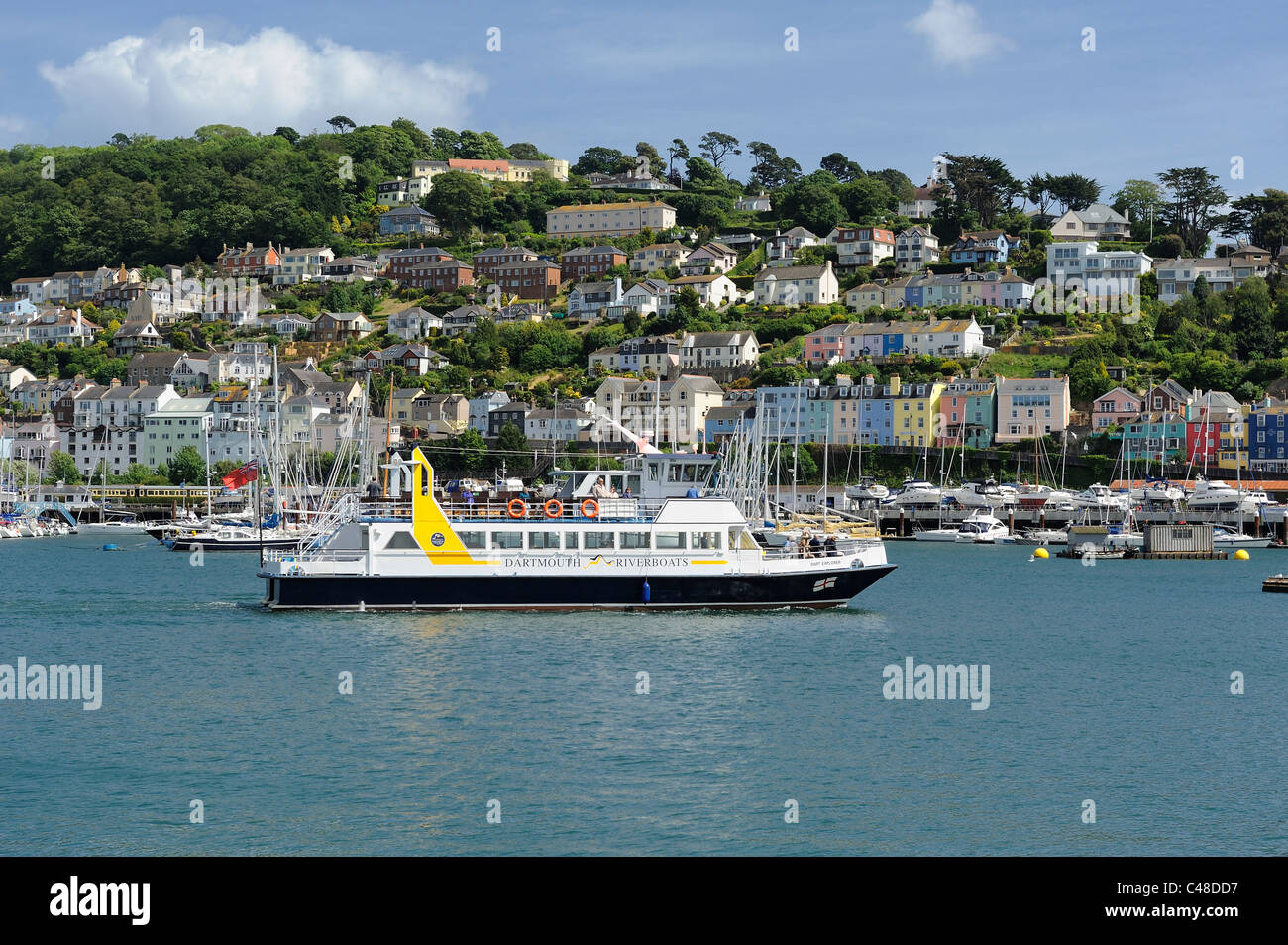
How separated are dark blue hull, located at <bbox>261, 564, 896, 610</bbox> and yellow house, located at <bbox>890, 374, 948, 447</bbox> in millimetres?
82285

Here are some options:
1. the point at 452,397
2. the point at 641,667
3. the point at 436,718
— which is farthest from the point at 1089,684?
the point at 452,397

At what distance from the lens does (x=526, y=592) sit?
136ft

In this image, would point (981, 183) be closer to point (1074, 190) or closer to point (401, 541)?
point (1074, 190)

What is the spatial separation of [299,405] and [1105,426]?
72366 millimetres

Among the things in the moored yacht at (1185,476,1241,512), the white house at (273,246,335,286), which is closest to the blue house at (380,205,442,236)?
the white house at (273,246,335,286)

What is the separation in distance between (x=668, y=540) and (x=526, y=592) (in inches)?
176

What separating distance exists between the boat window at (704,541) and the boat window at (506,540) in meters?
5.09

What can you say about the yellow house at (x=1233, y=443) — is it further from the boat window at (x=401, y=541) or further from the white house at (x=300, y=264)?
the white house at (x=300, y=264)

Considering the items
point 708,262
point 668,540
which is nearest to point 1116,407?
point 708,262

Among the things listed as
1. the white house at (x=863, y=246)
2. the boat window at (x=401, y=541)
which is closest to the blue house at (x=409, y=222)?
the white house at (x=863, y=246)

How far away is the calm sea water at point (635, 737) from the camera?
19719mm
